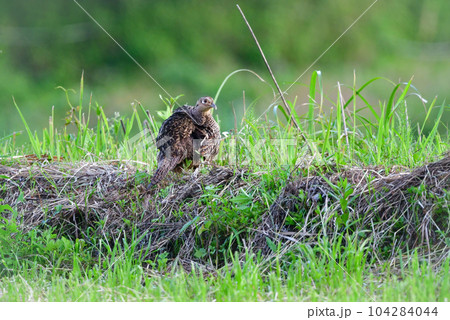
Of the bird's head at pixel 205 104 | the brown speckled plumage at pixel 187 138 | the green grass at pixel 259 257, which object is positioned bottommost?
the green grass at pixel 259 257

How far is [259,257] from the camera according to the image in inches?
157

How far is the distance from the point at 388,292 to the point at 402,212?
893mm

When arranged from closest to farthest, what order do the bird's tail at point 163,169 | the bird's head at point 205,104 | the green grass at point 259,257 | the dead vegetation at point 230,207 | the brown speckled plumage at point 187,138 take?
the green grass at point 259,257
the dead vegetation at point 230,207
the bird's tail at point 163,169
the brown speckled plumage at point 187,138
the bird's head at point 205,104

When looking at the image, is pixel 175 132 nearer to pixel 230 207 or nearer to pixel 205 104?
pixel 205 104

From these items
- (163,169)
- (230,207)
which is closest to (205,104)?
(163,169)

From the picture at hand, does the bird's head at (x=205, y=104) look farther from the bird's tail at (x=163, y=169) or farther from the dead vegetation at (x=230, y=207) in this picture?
the dead vegetation at (x=230, y=207)

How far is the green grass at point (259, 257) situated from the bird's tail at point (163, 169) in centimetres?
12

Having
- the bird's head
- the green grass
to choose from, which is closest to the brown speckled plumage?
the bird's head

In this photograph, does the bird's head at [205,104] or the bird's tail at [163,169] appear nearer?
the bird's tail at [163,169]

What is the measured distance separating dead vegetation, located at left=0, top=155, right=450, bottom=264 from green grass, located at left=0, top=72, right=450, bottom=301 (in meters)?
0.03

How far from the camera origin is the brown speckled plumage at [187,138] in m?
5.12

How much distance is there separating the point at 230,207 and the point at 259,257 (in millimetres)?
611

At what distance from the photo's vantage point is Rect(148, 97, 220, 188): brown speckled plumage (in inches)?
201

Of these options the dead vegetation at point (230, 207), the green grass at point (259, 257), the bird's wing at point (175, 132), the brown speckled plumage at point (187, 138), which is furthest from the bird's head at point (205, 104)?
the dead vegetation at point (230, 207)
